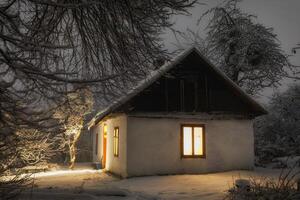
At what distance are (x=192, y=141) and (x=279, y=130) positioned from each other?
11438 millimetres

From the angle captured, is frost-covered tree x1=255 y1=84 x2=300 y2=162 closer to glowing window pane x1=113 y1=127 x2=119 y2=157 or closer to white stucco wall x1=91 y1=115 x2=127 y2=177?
white stucco wall x1=91 y1=115 x2=127 y2=177

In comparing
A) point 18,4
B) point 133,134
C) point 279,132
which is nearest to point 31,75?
point 18,4

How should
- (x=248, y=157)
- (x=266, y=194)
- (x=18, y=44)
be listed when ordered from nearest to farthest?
(x=18, y=44), (x=266, y=194), (x=248, y=157)

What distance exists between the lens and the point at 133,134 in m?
15.2

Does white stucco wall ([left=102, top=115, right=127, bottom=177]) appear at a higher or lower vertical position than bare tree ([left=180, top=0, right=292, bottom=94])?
lower

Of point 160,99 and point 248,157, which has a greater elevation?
point 160,99

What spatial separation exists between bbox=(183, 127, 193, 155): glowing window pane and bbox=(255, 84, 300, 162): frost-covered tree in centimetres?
811

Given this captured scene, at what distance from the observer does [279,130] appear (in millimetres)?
25156

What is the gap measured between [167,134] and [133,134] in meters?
1.58

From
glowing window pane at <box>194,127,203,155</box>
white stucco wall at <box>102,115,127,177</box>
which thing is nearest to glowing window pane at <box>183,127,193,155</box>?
glowing window pane at <box>194,127,203,155</box>

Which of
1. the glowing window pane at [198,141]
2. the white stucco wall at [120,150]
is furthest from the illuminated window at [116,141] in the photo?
the glowing window pane at [198,141]

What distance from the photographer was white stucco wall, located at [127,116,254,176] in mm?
15164

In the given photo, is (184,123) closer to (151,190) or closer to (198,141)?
(198,141)

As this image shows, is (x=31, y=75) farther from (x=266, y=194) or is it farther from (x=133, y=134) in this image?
(x=133, y=134)
